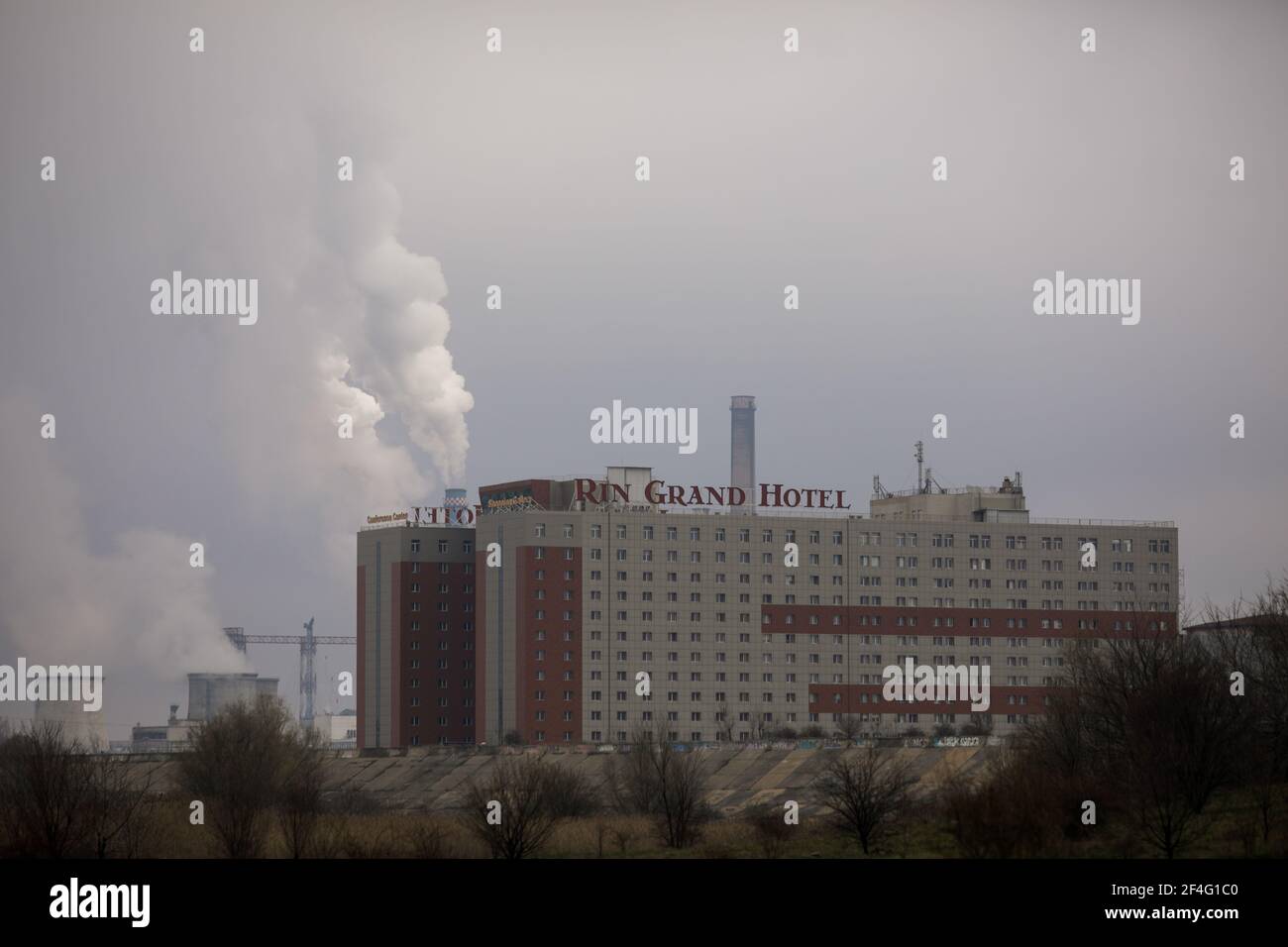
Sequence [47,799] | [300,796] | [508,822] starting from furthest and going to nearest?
[300,796] → [508,822] → [47,799]

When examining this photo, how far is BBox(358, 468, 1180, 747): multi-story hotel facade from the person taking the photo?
461 feet

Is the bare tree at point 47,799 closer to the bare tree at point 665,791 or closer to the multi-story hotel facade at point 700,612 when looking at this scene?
the bare tree at point 665,791

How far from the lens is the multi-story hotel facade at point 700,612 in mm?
140375

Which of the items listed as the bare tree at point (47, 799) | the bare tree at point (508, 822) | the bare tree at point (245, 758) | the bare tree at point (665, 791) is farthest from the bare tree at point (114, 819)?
the bare tree at point (665, 791)

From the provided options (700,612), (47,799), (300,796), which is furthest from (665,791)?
(700,612)

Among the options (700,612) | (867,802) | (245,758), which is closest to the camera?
(867,802)

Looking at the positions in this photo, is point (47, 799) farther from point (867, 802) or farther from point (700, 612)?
point (700, 612)

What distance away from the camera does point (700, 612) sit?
146 metres

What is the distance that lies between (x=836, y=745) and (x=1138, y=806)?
60.3 m

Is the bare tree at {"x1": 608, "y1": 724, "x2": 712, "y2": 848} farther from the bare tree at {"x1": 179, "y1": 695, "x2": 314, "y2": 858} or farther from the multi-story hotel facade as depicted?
the multi-story hotel facade

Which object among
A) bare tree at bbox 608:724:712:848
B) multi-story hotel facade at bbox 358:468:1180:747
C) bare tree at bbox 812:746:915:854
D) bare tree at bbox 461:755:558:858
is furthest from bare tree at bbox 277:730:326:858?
multi-story hotel facade at bbox 358:468:1180:747

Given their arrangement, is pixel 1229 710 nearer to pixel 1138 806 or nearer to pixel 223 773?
pixel 1138 806

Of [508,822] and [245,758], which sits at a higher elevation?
[245,758]
